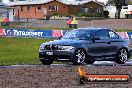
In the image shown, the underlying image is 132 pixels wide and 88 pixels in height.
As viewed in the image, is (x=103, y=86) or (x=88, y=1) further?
(x=88, y=1)

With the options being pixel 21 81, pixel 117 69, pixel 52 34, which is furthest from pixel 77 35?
pixel 52 34

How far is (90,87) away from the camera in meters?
12.5

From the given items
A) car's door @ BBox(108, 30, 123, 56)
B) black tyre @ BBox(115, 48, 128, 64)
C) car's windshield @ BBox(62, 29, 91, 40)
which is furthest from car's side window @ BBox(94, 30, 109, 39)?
black tyre @ BBox(115, 48, 128, 64)

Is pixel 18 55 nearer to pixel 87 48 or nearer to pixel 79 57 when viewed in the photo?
pixel 87 48

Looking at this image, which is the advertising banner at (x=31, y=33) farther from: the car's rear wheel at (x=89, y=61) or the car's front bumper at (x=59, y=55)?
the car's front bumper at (x=59, y=55)

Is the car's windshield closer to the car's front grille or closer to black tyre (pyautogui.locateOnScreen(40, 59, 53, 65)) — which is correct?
the car's front grille

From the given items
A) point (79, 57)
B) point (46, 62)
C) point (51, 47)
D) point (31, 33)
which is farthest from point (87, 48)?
point (31, 33)

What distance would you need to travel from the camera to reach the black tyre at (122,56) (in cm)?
2102

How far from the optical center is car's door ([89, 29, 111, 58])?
797 inches

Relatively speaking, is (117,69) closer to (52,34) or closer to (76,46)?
(76,46)

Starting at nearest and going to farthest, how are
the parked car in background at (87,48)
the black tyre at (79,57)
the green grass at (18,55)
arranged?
the black tyre at (79,57) < the parked car in background at (87,48) < the green grass at (18,55)

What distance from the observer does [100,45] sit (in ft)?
67.4

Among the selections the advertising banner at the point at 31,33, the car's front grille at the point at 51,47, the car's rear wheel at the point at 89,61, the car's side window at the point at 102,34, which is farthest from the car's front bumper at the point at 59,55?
the advertising banner at the point at 31,33

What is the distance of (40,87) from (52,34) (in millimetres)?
34775
